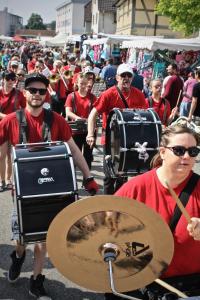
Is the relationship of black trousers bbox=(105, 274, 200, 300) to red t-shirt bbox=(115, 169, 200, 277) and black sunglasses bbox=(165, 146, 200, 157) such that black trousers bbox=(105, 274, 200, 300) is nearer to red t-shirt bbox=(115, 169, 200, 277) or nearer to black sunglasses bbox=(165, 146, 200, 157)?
red t-shirt bbox=(115, 169, 200, 277)

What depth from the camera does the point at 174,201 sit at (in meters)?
2.40

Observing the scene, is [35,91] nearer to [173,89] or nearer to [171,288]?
[171,288]

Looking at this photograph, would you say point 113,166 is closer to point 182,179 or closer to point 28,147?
point 28,147

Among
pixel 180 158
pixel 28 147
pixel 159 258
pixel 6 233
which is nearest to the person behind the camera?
pixel 159 258

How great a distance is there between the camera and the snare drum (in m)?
3.14

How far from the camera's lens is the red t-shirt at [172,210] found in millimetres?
2340

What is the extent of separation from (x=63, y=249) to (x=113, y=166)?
3316mm

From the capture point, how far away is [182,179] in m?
2.44

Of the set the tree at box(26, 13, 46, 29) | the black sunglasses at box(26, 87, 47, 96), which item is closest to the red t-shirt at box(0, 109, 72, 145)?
the black sunglasses at box(26, 87, 47, 96)

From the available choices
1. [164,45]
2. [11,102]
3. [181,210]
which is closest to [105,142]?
[11,102]

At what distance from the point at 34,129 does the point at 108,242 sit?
2039mm

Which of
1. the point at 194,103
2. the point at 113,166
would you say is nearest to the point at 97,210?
the point at 113,166

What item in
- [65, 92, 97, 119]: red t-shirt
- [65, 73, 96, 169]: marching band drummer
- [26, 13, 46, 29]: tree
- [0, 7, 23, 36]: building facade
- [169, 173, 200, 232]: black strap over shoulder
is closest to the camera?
[169, 173, 200, 232]: black strap over shoulder

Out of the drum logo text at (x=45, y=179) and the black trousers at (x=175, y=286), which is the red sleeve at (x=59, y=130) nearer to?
the drum logo text at (x=45, y=179)
